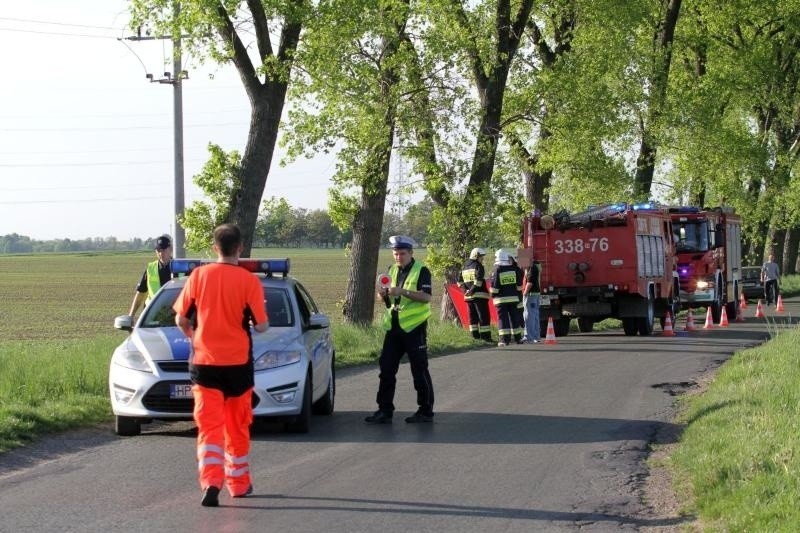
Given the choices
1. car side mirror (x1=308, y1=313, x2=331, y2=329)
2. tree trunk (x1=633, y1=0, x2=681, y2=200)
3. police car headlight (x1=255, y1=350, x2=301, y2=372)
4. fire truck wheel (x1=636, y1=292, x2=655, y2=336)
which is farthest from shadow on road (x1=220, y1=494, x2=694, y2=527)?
tree trunk (x1=633, y1=0, x2=681, y2=200)

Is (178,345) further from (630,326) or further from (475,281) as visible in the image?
(630,326)

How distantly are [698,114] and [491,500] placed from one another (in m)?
32.8

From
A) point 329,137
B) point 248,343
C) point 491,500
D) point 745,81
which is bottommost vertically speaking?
point 491,500

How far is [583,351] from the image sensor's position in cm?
2275

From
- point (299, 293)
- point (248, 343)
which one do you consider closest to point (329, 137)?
point (299, 293)

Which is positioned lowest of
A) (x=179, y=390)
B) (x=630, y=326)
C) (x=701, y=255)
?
(x=630, y=326)

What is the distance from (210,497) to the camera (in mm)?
8500

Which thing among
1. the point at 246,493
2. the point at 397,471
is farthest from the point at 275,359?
the point at 246,493

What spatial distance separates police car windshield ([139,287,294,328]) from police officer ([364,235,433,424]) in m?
0.93

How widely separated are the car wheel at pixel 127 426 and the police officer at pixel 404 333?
2.27m

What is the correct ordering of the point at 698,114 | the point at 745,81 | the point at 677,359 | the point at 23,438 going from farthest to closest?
1. the point at 745,81
2. the point at 698,114
3. the point at 677,359
4. the point at 23,438

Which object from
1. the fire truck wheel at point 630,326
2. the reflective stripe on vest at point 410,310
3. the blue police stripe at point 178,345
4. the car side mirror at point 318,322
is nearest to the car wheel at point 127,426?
the blue police stripe at point 178,345

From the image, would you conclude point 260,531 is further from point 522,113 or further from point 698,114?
point 698,114

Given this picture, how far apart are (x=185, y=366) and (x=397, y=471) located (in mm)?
2569
